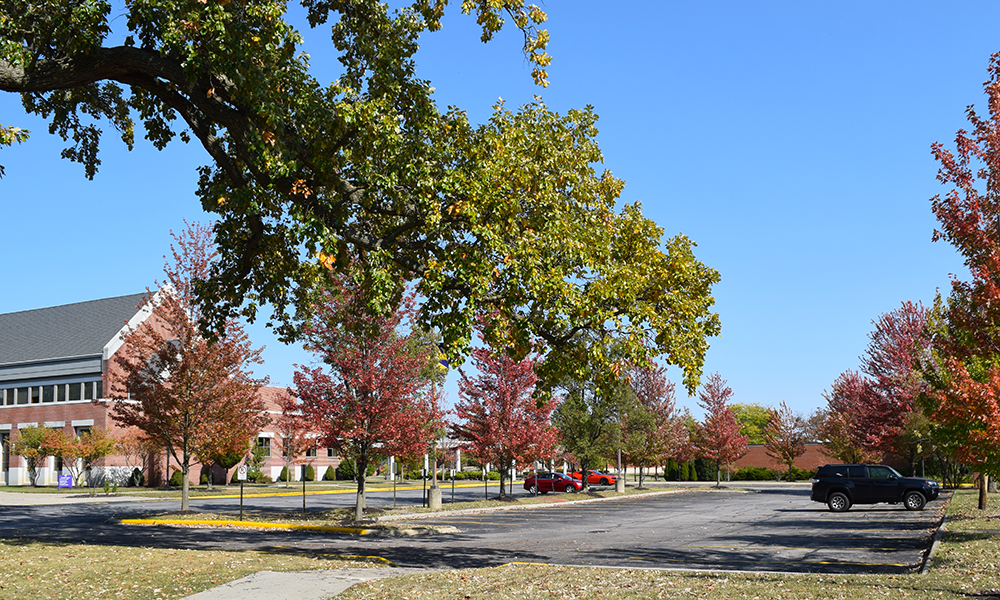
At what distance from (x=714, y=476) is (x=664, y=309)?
196 feet

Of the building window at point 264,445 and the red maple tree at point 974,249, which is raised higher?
the red maple tree at point 974,249

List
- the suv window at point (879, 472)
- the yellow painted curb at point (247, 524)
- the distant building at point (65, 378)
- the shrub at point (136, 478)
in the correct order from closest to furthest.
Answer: the yellow painted curb at point (247, 524) < the suv window at point (879, 472) < the shrub at point (136, 478) < the distant building at point (65, 378)

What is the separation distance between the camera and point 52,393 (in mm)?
57031

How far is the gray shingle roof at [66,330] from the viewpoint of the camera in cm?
5647

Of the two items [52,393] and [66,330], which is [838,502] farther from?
[66,330]

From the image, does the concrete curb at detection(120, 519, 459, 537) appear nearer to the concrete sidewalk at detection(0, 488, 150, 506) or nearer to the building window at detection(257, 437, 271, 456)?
the concrete sidewalk at detection(0, 488, 150, 506)

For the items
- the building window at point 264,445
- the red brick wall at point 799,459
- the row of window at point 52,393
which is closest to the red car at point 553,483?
the building window at point 264,445

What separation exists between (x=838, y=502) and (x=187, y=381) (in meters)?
24.5

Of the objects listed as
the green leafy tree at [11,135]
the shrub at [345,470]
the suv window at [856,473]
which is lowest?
the shrub at [345,470]

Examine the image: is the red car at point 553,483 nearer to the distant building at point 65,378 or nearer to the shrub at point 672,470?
the distant building at point 65,378

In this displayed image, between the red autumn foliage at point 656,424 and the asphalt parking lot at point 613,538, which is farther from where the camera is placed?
the red autumn foliage at point 656,424

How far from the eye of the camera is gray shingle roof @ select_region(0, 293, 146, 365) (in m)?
56.5

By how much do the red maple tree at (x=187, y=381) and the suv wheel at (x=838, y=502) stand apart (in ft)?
73.2

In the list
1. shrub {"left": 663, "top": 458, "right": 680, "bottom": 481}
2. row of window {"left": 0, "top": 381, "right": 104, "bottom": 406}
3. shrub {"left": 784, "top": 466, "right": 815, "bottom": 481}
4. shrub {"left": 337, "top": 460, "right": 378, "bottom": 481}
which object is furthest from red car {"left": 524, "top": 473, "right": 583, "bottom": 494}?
shrub {"left": 784, "top": 466, "right": 815, "bottom": 481}
